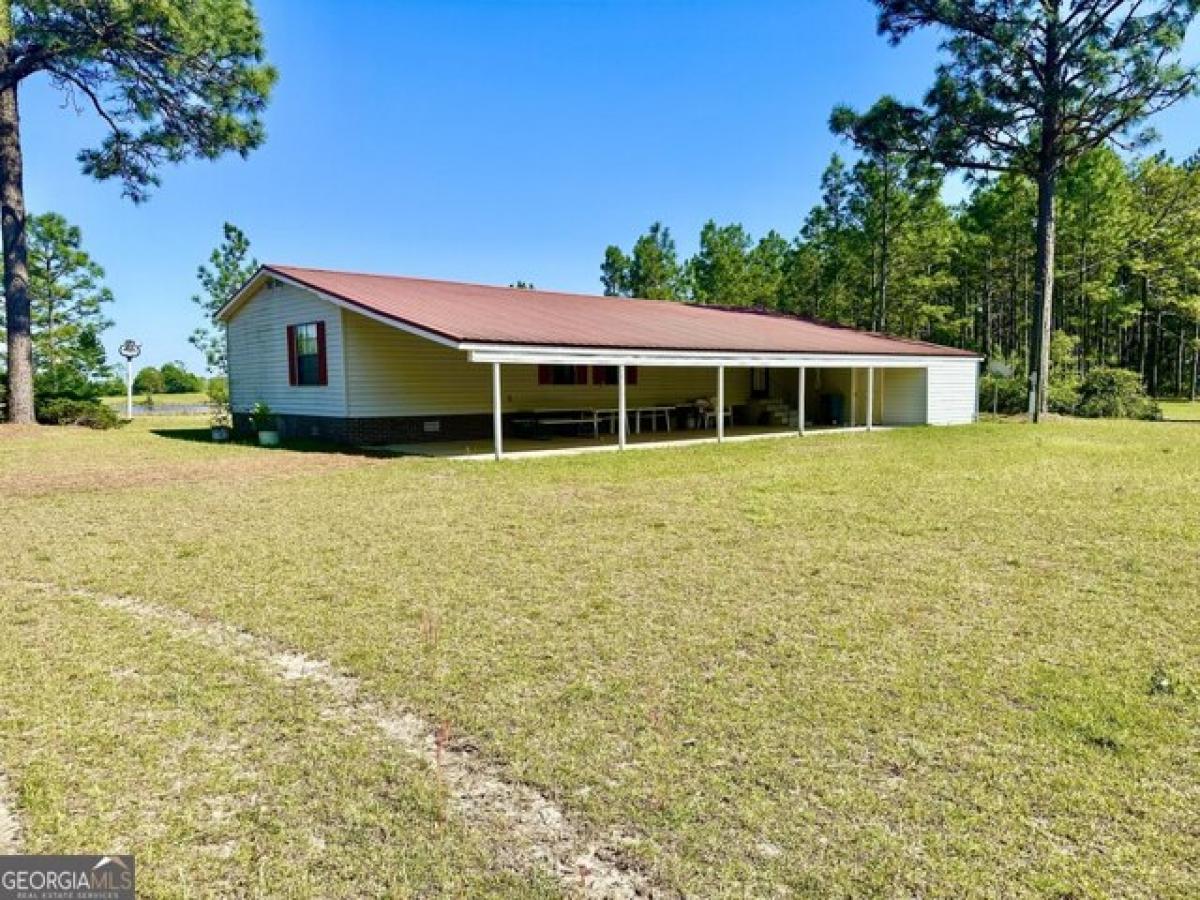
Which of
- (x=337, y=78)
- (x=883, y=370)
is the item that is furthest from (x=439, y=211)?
(x=883, y=370)

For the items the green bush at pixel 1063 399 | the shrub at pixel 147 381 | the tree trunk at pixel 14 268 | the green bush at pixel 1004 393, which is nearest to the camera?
the tree trunk at pixel 14 268

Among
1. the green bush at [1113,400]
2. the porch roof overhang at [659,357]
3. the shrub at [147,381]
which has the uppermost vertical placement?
the shrub at [147,381]

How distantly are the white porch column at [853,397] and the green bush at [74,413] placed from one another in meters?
20.1

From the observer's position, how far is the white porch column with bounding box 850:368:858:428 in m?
21.6

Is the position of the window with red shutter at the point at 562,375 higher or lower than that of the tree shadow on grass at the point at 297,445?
higher

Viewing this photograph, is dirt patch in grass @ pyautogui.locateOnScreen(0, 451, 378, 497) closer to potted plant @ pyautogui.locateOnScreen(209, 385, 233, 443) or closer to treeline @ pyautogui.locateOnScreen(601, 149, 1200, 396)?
potted plant @ pyautogui.locateOnScreen(209, 385, 233, 443)

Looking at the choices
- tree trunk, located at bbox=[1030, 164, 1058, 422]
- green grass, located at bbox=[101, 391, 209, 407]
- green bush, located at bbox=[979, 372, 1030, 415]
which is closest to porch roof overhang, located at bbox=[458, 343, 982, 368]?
tree trunk, located at bbox=[1030, 164, 1058, 422]

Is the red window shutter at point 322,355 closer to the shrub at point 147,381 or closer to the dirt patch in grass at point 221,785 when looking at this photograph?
the dirt patch in grass at point 221,785

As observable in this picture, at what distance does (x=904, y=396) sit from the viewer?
72.3ft

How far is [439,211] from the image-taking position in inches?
1508

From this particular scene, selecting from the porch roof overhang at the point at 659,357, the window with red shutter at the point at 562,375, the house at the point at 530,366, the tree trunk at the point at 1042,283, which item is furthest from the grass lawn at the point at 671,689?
the tree trunk at the point at 1042,283

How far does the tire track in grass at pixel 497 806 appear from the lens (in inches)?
91.4

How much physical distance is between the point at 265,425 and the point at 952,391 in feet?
60.9

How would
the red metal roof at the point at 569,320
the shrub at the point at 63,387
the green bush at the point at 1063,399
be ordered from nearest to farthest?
the red metal roof at the point at 569,320 → the shrub at the point at 63,387 → the green bush at the point at 1063,399
